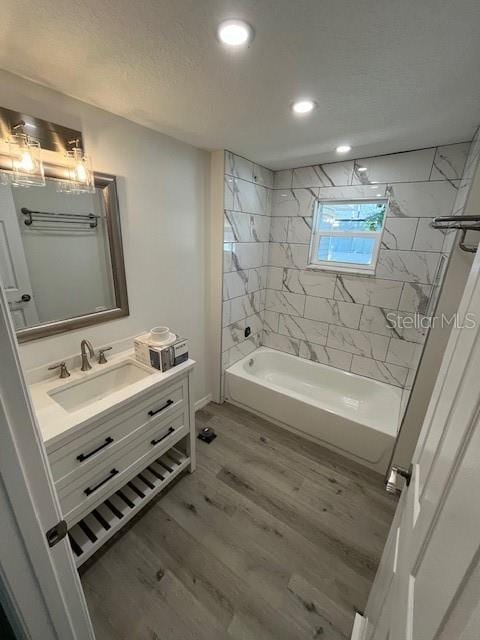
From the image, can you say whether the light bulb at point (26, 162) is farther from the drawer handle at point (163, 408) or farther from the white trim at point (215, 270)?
the drawer handle at point (163, 408)

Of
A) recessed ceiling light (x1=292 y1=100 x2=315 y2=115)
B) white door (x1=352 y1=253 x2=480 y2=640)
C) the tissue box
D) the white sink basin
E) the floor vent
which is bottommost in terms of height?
the floor vent

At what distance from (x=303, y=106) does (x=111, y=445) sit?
6.52ft

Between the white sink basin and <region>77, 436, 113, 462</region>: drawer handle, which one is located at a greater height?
the white sink basin

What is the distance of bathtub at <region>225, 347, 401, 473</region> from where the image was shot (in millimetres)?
1979

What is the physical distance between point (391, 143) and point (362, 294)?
3.86ft

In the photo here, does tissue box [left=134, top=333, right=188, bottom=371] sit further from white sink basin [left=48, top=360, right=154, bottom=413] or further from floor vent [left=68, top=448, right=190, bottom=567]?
floor vent [left=68, top=448, right=190, bottom=567]

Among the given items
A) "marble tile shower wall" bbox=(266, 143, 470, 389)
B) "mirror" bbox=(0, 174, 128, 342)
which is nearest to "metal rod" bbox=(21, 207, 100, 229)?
"mirror" bbox=(0, 174, 128, 342)

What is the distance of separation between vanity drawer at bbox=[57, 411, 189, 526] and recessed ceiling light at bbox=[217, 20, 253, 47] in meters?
1.78

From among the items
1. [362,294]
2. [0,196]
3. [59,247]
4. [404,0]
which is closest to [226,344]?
[362,294]

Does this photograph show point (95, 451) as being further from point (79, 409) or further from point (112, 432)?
point (79, 409)

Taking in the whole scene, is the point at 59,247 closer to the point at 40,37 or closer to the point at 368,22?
the point at 40,37

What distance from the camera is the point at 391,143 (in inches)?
72.4

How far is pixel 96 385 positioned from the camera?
155cm

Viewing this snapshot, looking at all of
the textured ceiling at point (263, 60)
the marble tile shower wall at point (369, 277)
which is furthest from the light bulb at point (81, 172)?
the marble tile shower wall at point (369, 277)
